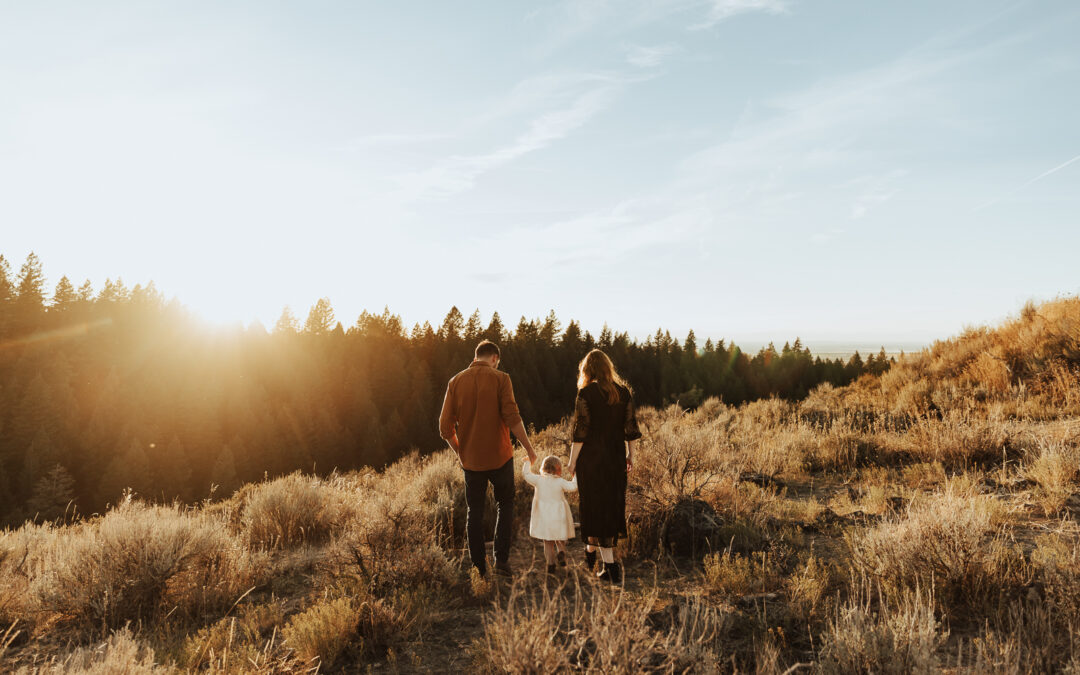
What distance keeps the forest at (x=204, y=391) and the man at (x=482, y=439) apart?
39.8 meters

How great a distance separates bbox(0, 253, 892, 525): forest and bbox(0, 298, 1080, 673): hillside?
1477 inches

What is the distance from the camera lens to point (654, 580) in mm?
3654

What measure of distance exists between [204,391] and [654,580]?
69263mm

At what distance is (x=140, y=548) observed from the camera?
4656 mm

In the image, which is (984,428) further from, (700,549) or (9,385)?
(9,385)

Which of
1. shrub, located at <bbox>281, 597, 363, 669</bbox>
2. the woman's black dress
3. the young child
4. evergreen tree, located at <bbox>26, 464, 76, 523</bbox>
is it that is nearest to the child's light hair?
the young child

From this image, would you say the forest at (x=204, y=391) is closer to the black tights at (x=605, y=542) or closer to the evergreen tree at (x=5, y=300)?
the evergreen tree at (x=5, y=300)

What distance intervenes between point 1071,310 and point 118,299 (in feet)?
265

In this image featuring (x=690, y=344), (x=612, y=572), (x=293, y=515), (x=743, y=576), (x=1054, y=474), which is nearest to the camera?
(x=743, y=576)

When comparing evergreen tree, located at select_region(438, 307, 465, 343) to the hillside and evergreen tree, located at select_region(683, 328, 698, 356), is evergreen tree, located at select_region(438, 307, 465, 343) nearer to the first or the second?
evergreen tree, located at select_region(683, 328, 698, 356)

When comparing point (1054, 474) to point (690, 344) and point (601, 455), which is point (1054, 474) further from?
point (690, 344)

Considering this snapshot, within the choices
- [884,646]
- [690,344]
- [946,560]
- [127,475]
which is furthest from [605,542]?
[690,344]

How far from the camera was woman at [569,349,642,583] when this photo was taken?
4.59m

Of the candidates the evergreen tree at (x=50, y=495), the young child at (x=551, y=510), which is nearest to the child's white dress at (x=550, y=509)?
the young child at (x=551, y=510)
